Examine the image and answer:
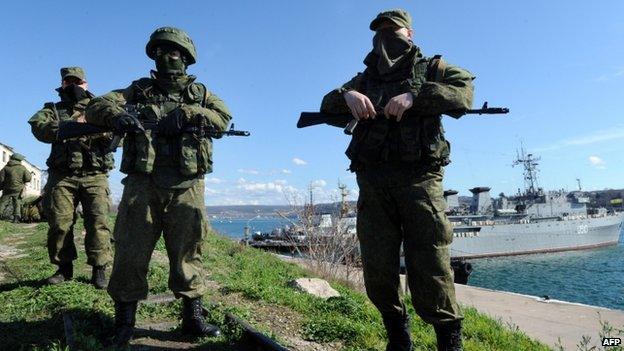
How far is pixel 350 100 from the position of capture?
2.86 m

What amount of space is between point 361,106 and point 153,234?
6.06 feet

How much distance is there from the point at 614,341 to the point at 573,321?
3301 mm

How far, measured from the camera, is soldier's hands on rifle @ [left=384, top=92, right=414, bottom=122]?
268 centimetres

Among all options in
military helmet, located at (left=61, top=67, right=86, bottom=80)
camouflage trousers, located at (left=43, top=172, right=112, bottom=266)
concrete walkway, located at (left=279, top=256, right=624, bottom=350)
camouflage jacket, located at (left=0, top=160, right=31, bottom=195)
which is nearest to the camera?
camouflage trousers, located at (left=43, top=172, right=112, bottom=266)

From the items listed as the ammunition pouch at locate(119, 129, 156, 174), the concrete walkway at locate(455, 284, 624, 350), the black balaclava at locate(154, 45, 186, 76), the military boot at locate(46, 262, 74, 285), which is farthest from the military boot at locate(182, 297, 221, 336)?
the concrete walkway at locate(455, 284, 624, 350)

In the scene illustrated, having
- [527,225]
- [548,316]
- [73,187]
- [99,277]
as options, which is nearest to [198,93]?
[73,187]

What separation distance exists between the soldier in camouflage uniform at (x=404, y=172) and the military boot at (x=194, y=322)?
140 centimetres

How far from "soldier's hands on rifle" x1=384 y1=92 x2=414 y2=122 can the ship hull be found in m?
36.6

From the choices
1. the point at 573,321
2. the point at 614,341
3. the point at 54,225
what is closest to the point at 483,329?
the point at 614,341

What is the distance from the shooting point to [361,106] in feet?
9.21

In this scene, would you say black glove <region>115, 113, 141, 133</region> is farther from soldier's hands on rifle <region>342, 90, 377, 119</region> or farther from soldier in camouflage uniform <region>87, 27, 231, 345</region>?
soldier's hands on rifle <region>342, 90, 377, 119</region>

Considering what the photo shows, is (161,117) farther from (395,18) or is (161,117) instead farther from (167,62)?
(395,18)

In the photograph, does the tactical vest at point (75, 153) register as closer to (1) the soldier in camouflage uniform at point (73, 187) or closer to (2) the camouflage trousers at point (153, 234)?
(1) the soldier in camouflage uniform at point (73, 187)

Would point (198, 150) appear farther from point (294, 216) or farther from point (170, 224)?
point (294, 216)
